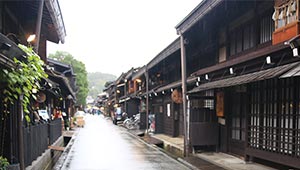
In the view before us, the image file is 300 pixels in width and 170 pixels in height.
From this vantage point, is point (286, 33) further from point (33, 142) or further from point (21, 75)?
point (33, 142)

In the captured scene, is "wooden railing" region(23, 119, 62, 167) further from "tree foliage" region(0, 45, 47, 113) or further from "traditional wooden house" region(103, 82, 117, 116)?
"traditional wooden house" region(103, 82, 117, 116)

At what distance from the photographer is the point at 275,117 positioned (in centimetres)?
1112

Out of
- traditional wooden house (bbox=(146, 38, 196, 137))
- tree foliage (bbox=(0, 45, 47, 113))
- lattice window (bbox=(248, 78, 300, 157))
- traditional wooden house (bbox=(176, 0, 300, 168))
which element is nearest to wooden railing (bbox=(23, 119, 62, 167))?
tree foliage (bbox=(0, 45, 47, 113))

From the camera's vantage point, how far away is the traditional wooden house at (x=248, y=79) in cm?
974

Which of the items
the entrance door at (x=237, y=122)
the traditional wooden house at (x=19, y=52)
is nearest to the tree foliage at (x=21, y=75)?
the traditional wooden house at (x=19, y=52)

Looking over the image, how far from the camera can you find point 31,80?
21.4ft

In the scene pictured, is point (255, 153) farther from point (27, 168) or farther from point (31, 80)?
point (31, 80)

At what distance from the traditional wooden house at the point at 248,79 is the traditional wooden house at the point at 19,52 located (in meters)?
5.74

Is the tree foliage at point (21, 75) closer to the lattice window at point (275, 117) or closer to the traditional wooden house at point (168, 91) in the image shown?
the lattice window at point (275, 117)

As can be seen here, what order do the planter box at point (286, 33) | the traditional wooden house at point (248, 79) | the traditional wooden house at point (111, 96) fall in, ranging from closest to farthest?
1. the planter box at point (286, 33)
2. the traditional wooden house at point (248, 79)
3. the traditional wooden house at point (111, 96)

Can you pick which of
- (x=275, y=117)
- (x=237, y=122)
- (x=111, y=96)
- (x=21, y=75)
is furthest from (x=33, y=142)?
(x=111, y=96)

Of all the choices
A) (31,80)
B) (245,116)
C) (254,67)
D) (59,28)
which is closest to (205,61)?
(245,116)

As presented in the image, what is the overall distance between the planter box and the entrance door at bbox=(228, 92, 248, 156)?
382 centimetres

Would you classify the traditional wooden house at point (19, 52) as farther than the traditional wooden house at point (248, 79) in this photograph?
No
